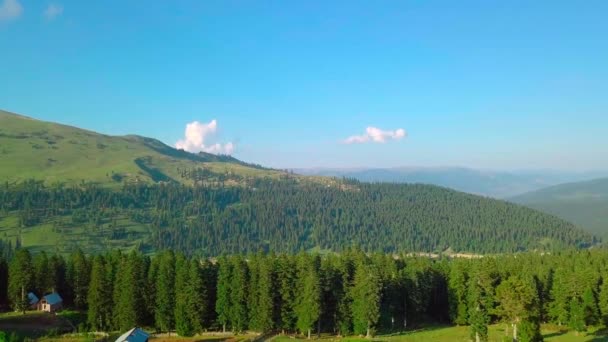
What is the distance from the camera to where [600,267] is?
81.8m

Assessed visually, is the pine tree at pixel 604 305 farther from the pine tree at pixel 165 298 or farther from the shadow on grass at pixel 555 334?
the pine tree at pixel 165 298

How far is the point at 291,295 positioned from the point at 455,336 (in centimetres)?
2235

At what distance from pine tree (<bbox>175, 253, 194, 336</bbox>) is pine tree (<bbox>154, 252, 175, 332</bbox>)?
35.7 inches

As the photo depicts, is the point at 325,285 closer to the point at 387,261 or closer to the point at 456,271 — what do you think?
the point at 387,261

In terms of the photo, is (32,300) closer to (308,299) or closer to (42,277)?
(42,277)

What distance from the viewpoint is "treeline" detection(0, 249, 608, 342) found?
61.7 meters

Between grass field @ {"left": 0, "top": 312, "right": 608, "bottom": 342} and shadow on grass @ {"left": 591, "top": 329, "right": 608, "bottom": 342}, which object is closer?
grass field @ {"left": 0, "top": 312, "right": 608, "bottom": 342}

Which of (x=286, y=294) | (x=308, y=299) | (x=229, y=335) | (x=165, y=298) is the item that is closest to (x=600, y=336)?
(x=308, y=299)

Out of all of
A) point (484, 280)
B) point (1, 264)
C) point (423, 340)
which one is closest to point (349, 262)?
point (423, 340)

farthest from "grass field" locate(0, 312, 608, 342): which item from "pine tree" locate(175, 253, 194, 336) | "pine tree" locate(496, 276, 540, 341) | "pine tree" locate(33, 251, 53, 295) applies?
Answer: "pine tree" locate(33, 251, 53, 295)

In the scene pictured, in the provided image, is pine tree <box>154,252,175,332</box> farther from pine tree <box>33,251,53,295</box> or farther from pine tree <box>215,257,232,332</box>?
pine tree <box>33,251,53,295</box>

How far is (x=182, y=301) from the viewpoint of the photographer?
61.4 metres

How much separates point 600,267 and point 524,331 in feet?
136

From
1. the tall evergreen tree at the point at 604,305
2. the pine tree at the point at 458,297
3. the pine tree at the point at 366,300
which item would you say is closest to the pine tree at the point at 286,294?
the pine tree at the point at 366,300
